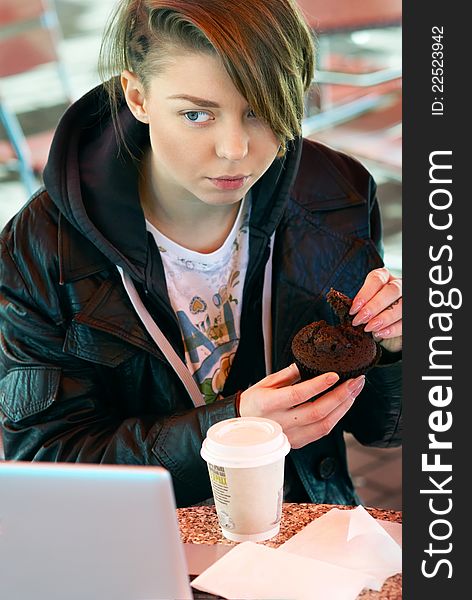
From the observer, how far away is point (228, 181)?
1.58 meters

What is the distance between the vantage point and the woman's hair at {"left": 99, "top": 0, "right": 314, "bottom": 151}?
4.78ft

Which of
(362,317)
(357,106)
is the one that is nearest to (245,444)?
(362,317)

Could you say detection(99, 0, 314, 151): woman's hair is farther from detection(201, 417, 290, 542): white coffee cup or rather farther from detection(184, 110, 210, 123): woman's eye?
detection(201, 417, 290, 542): white coffee cup

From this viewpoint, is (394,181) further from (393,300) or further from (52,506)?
(52,506)

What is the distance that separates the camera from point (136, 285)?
1734 mm

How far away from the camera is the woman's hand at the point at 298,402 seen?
1.42 metres

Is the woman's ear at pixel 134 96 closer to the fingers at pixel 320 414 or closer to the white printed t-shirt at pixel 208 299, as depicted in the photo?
the white printed t-shirt at pixel 208 299

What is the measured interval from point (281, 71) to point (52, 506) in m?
0.87

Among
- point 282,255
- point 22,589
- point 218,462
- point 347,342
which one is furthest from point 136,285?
point 22,589

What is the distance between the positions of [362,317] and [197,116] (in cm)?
46

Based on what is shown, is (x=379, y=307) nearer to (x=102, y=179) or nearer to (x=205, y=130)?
(x=205, y=130)

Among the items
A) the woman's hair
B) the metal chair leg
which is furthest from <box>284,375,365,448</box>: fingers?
the metal chair leg

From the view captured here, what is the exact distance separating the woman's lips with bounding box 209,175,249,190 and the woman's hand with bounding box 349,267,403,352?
30 cm

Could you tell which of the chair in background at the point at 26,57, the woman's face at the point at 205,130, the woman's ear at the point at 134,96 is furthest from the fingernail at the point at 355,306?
the chair in background at the point at 26,57
